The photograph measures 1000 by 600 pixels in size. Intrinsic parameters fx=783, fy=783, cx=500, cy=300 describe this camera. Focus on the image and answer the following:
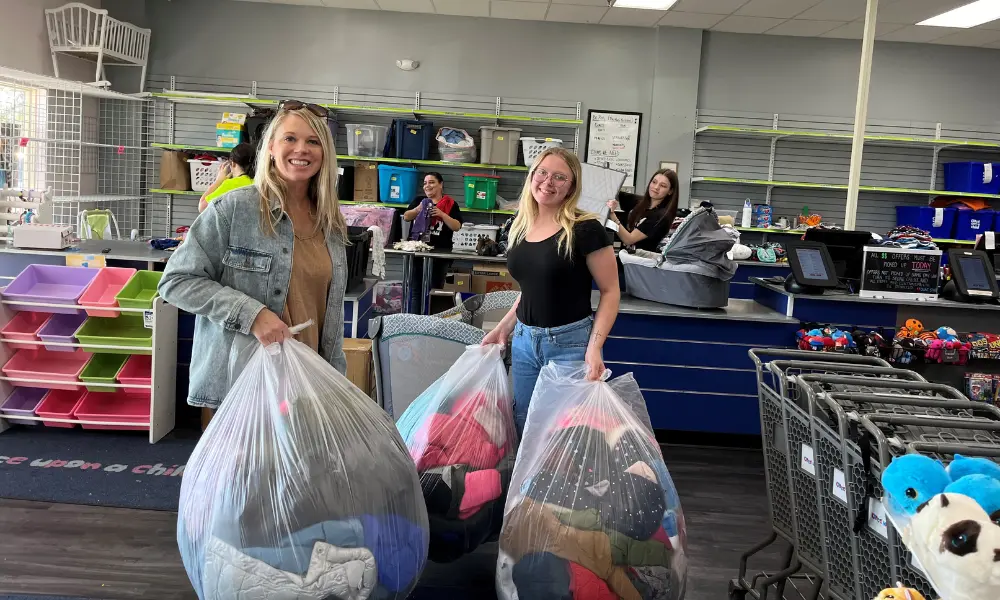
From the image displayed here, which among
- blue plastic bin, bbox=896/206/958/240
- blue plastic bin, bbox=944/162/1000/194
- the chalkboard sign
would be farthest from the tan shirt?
blue plastic bin, bbox=944/162/1000/194

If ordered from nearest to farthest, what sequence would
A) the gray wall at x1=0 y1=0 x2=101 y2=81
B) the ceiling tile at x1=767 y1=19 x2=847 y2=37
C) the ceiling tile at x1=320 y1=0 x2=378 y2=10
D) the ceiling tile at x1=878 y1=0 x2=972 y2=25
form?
1. the gray wall at x1=0 y1=0 x2=101 y2=81
2. the ceiling tile at x1=878 y1=0 x2=972 y2=25
3. the ceiling tile at x1=767 y1=19 x2=847 y2=37
4. the ceiling tile at x1=320 y1=0 x2=378 y2=10

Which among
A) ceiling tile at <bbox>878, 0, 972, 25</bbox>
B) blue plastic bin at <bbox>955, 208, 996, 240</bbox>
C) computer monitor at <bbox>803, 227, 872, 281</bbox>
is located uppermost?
ceiling tile at <bbox>878, 0, 972, 25</bbox>

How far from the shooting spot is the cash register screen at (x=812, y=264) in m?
4.09

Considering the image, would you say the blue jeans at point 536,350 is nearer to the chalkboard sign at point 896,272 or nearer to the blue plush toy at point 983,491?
the blue plush toy at point 983,491

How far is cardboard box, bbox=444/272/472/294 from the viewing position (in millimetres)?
6133

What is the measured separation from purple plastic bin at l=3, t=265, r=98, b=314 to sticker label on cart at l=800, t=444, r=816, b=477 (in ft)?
11.1

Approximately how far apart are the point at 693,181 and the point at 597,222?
5.34 m

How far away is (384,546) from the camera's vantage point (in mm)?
1818

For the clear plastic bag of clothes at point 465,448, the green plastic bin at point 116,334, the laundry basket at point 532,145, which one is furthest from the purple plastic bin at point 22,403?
the laundry basket at point 532,145

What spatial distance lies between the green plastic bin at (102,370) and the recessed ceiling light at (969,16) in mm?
6524

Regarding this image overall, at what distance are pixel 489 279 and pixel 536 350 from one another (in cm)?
362

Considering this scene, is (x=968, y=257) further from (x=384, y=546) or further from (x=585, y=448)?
(x=384, y=546)

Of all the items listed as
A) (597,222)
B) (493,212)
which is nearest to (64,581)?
(597,222)

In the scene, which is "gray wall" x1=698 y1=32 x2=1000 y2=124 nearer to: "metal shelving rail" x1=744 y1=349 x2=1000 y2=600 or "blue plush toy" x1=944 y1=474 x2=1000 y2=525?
"metal shelving rail" x1=744 y1=349 x2=1000 y2=600
